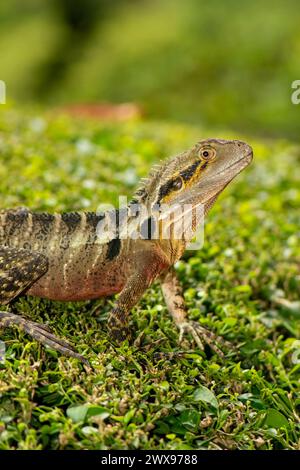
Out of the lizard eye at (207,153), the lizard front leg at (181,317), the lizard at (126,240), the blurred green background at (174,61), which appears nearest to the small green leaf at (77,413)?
the lizard at (126,240)

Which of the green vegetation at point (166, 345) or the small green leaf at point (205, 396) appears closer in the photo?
the green vegetation at point (166, 345)

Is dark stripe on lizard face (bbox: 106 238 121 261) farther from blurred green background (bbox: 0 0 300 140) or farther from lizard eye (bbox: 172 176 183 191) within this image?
blurred green background (bbox: 0 0 300 140)

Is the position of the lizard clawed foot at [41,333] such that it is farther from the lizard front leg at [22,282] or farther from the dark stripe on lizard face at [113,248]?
the dark stripe on lizard face at [113,248]

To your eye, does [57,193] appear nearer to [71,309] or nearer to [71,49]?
[71,309]

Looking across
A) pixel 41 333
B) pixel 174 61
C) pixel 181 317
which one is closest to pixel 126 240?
pixel 181 317

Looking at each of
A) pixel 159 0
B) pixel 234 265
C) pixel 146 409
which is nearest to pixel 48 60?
pixel 159 0

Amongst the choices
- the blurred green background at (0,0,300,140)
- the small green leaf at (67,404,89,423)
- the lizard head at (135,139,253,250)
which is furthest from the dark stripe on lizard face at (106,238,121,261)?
the blurred green background at (0,0,300,140)

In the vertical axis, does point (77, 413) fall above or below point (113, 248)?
below

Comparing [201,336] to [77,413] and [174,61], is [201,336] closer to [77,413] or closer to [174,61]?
[77,413]
